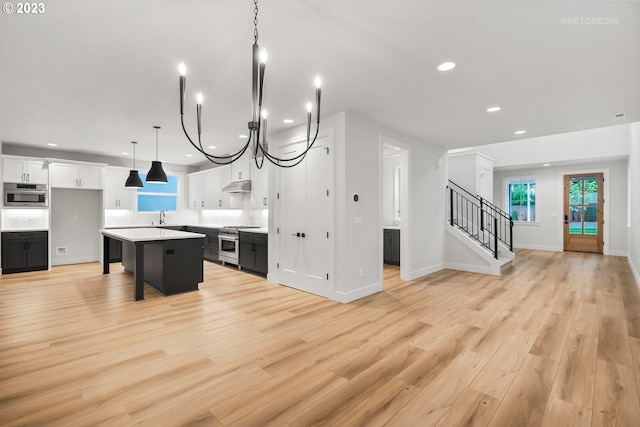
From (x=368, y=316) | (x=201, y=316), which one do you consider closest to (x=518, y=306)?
(x=368, y=316)

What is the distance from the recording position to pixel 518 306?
3.94 meters

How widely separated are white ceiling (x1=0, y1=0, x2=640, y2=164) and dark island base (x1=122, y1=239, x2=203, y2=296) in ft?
6.45

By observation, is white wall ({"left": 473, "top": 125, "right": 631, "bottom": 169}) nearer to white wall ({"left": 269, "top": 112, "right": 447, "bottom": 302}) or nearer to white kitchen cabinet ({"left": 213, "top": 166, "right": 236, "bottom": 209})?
white wall ({"left": 269, "top": 112, "right": 447, "bottom": 302})

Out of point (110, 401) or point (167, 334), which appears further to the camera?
point (167, 334)

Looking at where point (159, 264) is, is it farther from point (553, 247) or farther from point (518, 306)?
point (553, 247)

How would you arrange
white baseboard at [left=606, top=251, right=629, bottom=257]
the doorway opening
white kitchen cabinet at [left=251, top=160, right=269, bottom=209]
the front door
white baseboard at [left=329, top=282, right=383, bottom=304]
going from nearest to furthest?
white baseboard at [left=329, top=282, right=383, bottom=304] → the doorway opening → white kitchen cabinet at [left=251, top=160, right=269, bottom=209] → white baseboard at [left=606, top=251, right=629, bottom=257] → the front door

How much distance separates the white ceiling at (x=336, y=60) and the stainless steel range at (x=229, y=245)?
2.71 meters

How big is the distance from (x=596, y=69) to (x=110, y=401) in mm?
4988

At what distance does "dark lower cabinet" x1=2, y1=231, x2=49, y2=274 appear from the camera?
5.92m

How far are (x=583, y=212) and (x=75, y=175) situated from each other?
13.7 m

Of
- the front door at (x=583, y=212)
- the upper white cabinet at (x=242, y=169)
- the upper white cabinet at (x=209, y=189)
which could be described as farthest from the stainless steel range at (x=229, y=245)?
the front door at (x=583, y=212)

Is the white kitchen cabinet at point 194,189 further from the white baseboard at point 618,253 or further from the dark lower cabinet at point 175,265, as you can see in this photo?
the white baseboard at point 618,253

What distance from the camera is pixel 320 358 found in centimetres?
256

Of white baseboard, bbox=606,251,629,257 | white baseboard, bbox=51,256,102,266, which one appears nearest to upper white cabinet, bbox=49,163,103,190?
white baseboard, bbox=51,256,102,266
